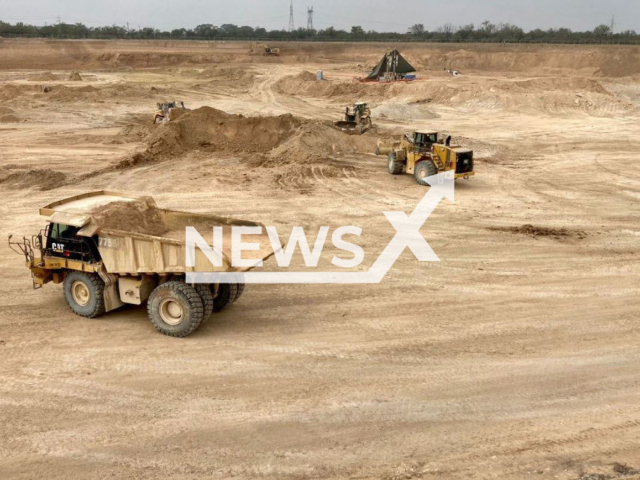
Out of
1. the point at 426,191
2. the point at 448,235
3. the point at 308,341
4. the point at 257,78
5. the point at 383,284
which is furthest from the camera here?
the point at 257,78

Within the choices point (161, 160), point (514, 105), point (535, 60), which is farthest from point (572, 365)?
point (535, 60)

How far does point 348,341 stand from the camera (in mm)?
9734

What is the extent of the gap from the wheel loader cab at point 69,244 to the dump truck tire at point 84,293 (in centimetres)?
33

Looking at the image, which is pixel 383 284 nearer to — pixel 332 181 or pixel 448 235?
pixel 448 235

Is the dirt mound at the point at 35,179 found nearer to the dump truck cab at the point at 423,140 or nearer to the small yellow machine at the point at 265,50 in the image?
the dump truck cab at the point at 423,140

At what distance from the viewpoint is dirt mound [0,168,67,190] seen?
65.3ft

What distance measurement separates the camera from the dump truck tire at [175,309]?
365 inches

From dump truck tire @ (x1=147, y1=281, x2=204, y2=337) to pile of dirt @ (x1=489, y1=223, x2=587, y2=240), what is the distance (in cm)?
939

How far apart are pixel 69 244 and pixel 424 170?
42.6ft

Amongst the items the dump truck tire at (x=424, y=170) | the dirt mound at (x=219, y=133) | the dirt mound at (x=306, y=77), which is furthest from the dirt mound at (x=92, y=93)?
the dump truck tire at (x=424, y=170)

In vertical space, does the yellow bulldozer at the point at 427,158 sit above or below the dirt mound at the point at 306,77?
below

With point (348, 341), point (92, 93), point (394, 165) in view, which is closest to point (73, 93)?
point (92, 93)

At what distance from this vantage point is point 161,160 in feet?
76.6

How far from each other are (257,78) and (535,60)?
29.6 meters
